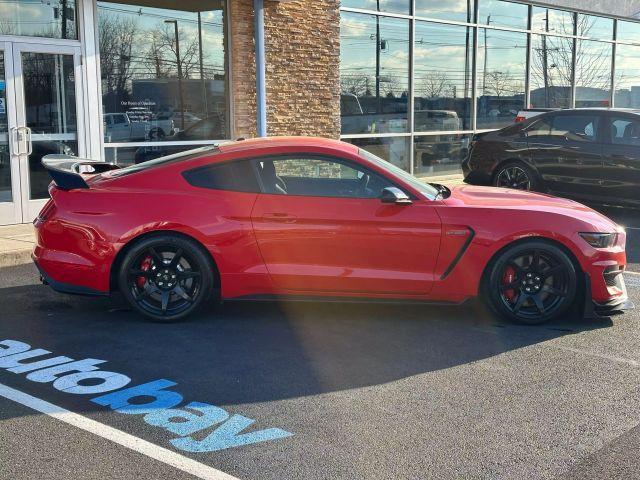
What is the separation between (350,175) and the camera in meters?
6.01

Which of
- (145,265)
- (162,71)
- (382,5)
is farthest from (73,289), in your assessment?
(382,5)

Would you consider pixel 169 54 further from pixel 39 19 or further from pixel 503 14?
pixel 503 14

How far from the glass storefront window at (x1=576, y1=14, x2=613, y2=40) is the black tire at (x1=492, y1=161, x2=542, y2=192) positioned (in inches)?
376

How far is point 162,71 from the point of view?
11398mm

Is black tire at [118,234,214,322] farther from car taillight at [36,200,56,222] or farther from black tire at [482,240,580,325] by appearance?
black tire at [482,240,580,325]

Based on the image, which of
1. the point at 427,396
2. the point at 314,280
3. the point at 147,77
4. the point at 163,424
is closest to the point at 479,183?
the point at 147,77

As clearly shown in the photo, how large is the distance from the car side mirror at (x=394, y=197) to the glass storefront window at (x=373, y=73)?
8272mm

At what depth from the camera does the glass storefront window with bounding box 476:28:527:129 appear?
664 inches

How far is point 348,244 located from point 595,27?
17.4 metres

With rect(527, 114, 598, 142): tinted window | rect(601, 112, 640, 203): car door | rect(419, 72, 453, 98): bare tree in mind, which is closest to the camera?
rect(601, 112, 640, 203): car door

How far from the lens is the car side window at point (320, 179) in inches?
233

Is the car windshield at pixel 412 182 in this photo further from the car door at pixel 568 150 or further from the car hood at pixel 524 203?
the car door at pixel 568 150

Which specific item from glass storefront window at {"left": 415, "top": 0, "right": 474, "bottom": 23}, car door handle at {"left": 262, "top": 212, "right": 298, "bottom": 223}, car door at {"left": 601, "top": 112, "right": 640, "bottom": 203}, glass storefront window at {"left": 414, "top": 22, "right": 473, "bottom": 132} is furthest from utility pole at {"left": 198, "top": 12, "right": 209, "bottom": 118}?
car door handle at {"left": 262, "top": 212, "right": 298, "bottom": 223}

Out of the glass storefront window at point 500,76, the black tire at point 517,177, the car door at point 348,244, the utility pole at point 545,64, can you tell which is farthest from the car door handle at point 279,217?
the utility pole at point 545,64
